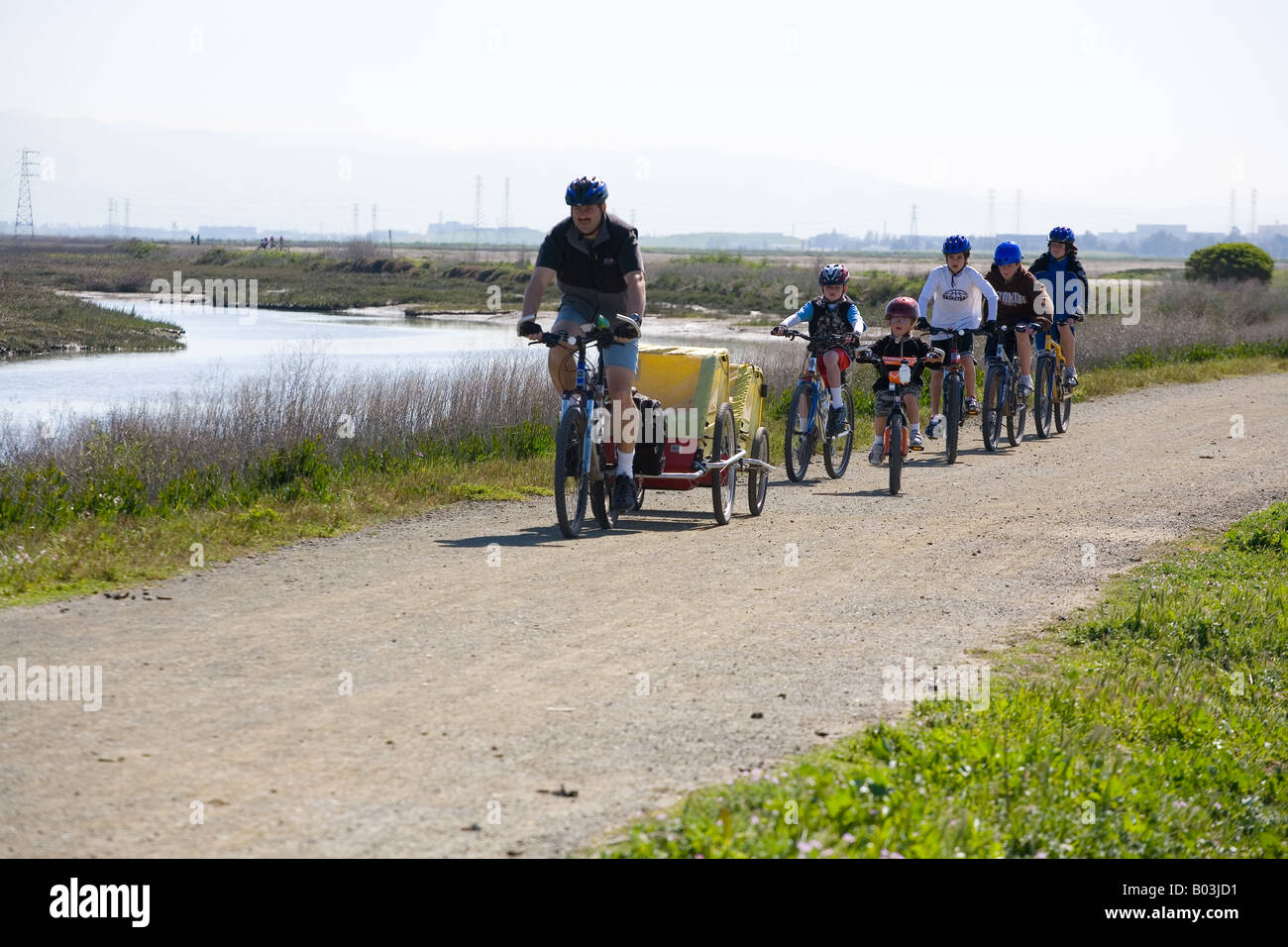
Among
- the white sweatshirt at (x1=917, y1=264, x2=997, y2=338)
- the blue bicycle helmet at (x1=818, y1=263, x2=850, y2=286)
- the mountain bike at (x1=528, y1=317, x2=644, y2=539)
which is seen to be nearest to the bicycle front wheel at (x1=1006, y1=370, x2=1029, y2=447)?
the white sweatshirt at (x1=917, y1=264, x2=997, y2=338)

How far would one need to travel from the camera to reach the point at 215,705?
5.79m

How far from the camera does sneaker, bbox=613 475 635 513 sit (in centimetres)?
1054

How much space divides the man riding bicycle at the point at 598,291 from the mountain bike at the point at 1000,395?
773 cm

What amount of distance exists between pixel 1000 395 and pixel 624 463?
328 inches

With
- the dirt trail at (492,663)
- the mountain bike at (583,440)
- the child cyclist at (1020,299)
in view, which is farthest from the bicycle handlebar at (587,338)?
the child cyclist at (1020,299)

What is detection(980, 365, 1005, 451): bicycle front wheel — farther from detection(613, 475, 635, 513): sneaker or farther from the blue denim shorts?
the blue denim shorts

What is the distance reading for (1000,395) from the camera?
1742cm

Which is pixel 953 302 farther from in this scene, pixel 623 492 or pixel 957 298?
pixel 623 492

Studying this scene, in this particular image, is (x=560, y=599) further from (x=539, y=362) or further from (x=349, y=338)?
(x=349, y=338)

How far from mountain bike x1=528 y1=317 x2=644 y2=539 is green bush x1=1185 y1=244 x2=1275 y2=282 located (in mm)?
56920

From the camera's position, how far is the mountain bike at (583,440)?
9.96 m

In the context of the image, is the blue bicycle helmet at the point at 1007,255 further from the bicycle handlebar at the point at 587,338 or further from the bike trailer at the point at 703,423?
the bicycle handlebar at the point at 587,338
